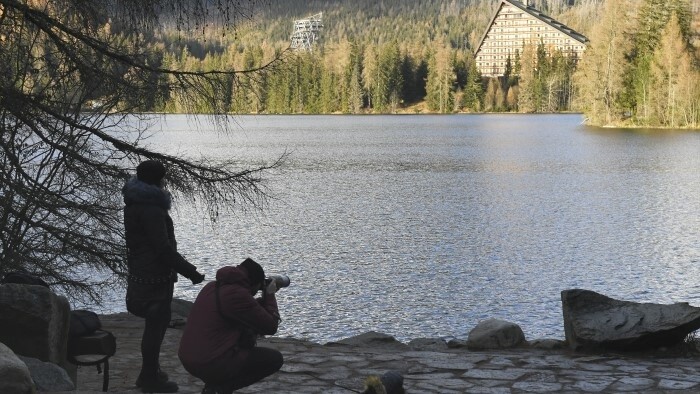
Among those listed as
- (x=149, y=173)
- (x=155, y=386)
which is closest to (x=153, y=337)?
(x=155, y=386)

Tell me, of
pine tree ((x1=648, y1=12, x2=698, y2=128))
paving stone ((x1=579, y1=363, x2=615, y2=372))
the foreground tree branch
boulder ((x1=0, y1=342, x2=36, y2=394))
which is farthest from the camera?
pine tree ((x1=648, y1=12, x2=698, y2=128))

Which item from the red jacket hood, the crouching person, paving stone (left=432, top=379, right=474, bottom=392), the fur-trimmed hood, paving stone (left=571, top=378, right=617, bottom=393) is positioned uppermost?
the fur-trimmed hood

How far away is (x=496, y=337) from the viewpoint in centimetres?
966

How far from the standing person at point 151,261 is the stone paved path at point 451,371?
1.06 ft

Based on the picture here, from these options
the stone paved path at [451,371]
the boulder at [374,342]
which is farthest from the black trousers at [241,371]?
the boulder at [374,342]

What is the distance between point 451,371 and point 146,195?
3.02m

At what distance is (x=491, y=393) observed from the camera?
7160mm

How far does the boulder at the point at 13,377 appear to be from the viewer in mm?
5320

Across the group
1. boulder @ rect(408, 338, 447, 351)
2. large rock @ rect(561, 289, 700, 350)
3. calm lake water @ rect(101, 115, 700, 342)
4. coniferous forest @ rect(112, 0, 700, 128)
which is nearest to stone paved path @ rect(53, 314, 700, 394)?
large rock @ rect(561, 289, 700, 350)

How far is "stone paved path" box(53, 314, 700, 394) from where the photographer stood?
7.34 m

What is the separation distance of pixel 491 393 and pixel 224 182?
12.3ft

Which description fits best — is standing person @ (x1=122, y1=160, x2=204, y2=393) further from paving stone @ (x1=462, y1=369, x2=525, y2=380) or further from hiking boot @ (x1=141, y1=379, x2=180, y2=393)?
paving stone @ (x1=462, y1=369, x2=525, y2=380)

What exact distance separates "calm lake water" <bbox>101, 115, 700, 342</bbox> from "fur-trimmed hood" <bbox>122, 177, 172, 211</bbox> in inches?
117

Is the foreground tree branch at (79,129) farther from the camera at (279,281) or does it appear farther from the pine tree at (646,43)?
the pine tree at (646,43)
